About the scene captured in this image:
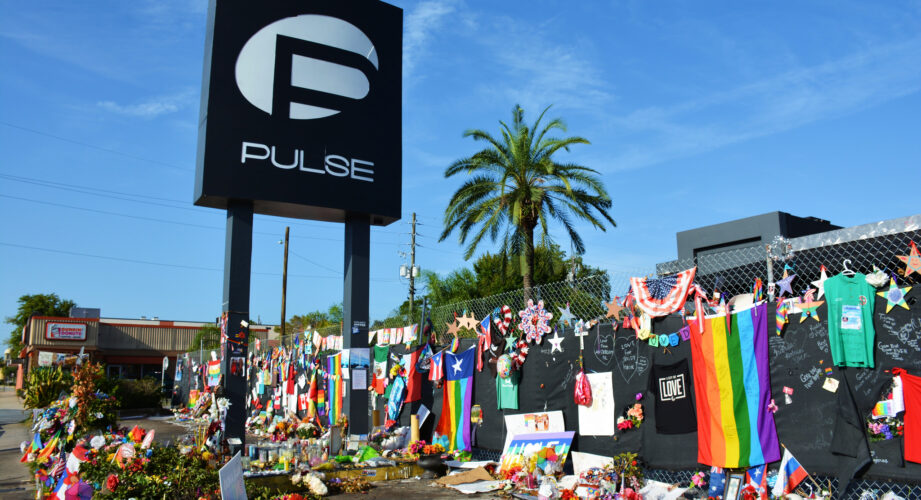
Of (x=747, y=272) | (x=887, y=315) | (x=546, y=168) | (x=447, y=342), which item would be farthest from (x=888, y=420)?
(x=546, y=168)

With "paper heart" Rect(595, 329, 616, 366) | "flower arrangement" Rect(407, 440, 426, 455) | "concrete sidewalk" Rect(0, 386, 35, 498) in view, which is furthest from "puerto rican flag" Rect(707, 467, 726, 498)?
"concrete sidewalk" Rect(0, 386, 35, 498)

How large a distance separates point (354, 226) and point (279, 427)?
20.4 ft

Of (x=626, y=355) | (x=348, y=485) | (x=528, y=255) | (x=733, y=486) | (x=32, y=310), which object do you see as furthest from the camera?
(x=32, y=310)

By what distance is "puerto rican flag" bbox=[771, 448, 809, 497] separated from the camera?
23.6 ft

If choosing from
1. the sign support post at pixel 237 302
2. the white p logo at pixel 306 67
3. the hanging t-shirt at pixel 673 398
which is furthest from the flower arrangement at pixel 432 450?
the white p logo at pixel 306 67

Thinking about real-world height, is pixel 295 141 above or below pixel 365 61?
below

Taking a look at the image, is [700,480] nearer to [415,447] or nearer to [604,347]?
[604,347]

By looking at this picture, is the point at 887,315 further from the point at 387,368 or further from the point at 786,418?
the point at 387,368

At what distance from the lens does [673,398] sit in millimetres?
8688

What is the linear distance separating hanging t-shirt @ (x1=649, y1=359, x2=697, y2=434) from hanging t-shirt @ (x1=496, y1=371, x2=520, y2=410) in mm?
2851

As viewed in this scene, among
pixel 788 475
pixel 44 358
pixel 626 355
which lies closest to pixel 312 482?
pixel 626 355

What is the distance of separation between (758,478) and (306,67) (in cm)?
1078

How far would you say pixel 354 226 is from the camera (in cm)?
1397

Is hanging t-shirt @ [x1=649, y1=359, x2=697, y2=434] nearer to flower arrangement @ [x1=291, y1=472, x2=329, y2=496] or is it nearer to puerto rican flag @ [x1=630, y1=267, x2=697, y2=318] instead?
puerto rican flag @ [x1=630, y1=267, x2=697, y2=318]
